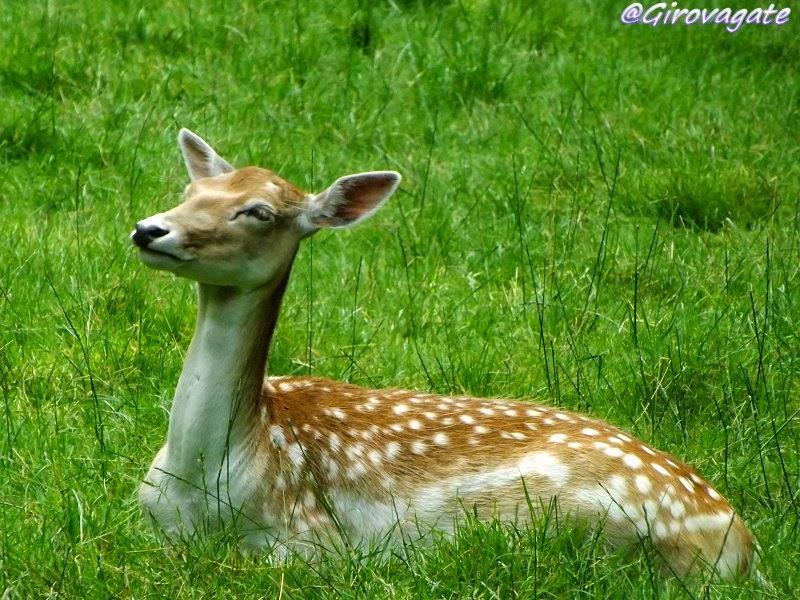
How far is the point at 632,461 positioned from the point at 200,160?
1826 millimetres

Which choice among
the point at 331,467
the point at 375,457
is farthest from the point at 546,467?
the point at 331,467

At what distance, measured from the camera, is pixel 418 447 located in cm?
502

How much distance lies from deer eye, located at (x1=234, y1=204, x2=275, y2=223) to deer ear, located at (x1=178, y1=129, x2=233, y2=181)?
576 millimetres

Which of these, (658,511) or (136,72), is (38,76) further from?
(658,511)

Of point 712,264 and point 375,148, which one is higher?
point 375,148

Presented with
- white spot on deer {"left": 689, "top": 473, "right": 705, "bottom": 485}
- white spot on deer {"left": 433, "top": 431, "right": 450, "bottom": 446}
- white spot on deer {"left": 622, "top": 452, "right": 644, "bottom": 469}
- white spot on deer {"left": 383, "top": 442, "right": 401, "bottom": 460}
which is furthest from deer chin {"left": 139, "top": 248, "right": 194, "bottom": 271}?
white spot on deer {"left": 689, "top": 473, "right": 705, "bottom": 485}

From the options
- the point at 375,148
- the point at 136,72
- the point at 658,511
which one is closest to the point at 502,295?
the point at 375,148

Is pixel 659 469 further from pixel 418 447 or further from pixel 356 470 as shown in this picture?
pixel 356 470

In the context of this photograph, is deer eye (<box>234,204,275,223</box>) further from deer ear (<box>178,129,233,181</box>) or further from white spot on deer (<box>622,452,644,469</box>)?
white spot on deer (<box>622,452,644,469</box>)

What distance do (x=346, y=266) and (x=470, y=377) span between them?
46.6 inches

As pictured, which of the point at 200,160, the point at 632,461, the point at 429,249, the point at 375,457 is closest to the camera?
the point at 632,461

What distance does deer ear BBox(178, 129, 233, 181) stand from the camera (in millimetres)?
5344

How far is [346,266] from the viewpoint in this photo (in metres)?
7.04

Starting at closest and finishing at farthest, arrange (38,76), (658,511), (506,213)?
(658,511) → (506,213) → (38,76)
